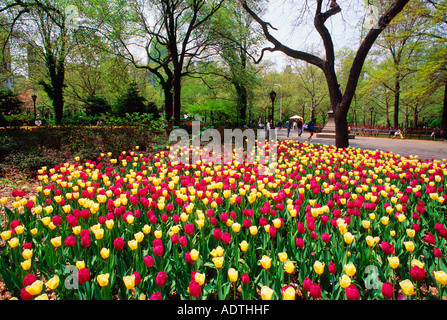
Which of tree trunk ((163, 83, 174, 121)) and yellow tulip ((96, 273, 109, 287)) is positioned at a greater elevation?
tree trunk ((163, 83, 174, 121))

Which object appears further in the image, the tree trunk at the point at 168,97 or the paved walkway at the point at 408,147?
the tree trunk at the point at 168,97

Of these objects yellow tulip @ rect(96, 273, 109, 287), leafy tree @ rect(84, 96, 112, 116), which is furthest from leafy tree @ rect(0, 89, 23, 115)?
yellow tulip @ rect(96, 273, 109, 287)

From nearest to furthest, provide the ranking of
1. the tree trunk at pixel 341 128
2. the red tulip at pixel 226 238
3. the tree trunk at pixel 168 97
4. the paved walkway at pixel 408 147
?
the red tulip at pixel 226 238
the paved walkway at pixel 408 147
the tree trunk at pixel 341 128
the tree trunk at pixel 168 97

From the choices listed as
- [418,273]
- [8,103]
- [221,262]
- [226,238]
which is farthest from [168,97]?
[418,273]

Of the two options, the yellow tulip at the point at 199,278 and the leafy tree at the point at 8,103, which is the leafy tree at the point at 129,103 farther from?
the yellow tulip at the point at 199,278

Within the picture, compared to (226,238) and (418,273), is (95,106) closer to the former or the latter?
(226,238)

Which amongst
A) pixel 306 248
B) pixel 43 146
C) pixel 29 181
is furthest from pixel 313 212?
A: pixel 43 146

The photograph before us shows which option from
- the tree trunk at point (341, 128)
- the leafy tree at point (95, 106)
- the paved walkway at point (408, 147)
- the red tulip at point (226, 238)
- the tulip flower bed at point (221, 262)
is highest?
the leafy tree at point (95, 106)

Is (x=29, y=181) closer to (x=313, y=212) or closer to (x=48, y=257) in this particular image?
(x=48, y=257)

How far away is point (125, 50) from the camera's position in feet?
55.2

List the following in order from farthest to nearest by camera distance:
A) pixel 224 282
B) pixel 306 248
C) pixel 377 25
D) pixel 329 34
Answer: pixel 329 34 < pixel 377 25 < pixel 306 248 < pixel 224 282

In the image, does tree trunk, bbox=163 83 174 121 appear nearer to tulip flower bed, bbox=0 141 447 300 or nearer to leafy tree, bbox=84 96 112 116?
leafy tree, bbox=84 96 112 116

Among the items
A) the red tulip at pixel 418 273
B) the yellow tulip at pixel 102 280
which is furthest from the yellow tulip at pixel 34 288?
the red tulip at pixel 418 273

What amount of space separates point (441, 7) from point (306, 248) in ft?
62.3
